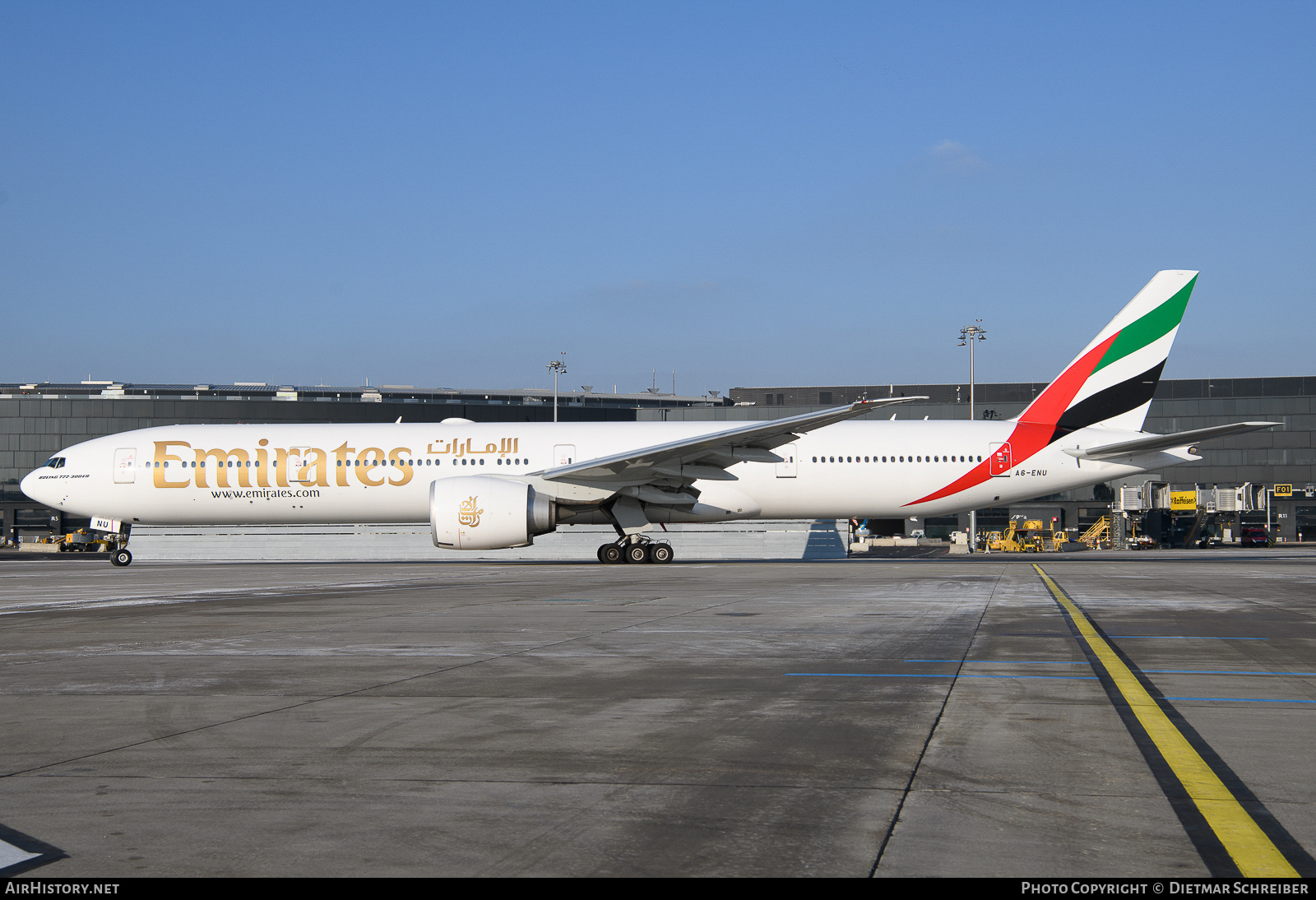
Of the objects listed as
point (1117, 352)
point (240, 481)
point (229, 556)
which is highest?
point (1117, 352)

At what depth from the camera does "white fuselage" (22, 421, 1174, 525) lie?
26.8 metres

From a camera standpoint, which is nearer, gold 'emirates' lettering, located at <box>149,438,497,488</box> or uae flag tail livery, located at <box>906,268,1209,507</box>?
gold 'emirates' lettering, located at <box>149,438,497,488</box>

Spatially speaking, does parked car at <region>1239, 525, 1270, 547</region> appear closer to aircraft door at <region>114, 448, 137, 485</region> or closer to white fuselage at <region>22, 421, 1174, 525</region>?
white fuselage at <region>22, 421, 1174, 525</region>

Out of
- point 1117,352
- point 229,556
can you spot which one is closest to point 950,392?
point 1117,352

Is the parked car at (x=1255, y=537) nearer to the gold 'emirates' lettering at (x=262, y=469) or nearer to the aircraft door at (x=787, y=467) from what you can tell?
the aircraft door at (x=787, y=467)

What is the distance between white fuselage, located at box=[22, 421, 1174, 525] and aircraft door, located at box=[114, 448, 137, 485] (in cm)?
3

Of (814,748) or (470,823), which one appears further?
(814,748)

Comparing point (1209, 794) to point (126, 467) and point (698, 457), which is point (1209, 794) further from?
point (126, 467)

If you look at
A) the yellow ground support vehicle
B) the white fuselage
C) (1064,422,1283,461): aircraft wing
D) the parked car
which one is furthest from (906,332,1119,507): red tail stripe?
the parked car

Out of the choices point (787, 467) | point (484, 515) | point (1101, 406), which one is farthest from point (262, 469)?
point (1101, 406)

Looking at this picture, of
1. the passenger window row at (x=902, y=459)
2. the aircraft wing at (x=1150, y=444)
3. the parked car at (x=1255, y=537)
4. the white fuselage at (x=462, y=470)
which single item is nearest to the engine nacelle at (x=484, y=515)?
the white fuselage at (x=462, y=470)

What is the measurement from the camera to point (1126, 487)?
53.3 meters
